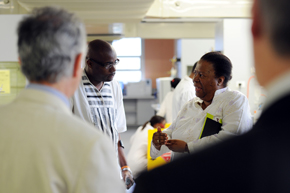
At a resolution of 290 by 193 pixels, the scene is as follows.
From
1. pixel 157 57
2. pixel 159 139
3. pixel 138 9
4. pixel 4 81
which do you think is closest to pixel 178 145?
pixel 159 139

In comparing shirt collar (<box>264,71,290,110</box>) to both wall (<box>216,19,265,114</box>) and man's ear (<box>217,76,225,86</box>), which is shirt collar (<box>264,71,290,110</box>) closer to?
man's ear (<box>217,76,225,86</box>)

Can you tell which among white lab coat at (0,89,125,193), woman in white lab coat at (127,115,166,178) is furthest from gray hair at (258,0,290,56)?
woman in white lab coat at (127,115,166,178)

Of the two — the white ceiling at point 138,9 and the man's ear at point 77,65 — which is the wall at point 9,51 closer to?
the white ceiling at point 138,9

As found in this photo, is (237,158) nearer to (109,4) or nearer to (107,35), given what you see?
(109,4)

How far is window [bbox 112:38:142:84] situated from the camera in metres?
12.8

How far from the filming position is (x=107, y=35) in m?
7.85

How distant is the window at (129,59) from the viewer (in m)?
12.8

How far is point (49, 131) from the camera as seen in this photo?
34.3 inches

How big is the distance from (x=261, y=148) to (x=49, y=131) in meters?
0.55

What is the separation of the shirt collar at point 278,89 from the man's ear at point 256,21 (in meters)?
0.08

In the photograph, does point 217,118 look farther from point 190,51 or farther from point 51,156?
point 190,51

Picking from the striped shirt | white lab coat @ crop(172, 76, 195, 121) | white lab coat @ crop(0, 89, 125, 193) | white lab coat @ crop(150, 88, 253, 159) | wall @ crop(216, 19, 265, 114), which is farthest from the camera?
wall @ crop(216, 19, 265, 114)

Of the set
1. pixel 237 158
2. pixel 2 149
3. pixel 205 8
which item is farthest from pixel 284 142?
pixel 205 8

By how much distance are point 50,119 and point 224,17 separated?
4.95 meters
